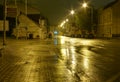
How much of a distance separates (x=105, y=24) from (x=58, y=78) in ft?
286

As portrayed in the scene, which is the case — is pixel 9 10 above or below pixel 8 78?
above

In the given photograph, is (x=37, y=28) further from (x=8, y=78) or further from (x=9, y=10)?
(x=8, y=78)

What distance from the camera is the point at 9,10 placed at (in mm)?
48094

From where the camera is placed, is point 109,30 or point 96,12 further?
point 96,12

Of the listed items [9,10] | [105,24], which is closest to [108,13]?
[105,24]

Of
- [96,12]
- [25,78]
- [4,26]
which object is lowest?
[25,78]

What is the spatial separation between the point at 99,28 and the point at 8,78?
97764 millimetres

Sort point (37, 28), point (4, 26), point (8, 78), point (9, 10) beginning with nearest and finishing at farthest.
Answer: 1. point (8, 78)
2. point (4, 26)
3. point (9, 10)
4. point (37, 28)

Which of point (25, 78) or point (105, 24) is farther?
point (105, 24)

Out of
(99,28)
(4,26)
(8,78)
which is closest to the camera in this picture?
(8,78)

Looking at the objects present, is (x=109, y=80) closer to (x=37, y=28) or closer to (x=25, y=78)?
(x=25, y=78)

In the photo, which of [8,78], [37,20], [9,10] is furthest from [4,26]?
[37,20]

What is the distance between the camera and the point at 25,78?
43.1 feet

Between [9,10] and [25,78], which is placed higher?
[9,10]
